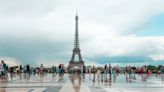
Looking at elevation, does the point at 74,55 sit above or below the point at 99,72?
above

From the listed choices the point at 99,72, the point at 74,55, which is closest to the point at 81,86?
the point at 99,72

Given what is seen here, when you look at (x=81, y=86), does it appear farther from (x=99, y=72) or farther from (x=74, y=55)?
(x=74, y=55)

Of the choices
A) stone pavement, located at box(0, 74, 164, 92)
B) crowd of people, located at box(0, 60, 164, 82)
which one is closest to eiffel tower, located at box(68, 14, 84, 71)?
crowd of people, located at box(0, 60, 164, 82)

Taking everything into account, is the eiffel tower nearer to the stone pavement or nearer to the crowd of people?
the crowd of people

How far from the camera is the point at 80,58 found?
144625mm

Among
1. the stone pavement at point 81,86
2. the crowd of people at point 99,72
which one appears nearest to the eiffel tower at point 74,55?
the crowd of people at point 99,72

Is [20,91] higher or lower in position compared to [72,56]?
lower

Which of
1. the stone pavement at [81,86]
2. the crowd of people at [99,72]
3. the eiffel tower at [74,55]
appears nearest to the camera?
the stone pavement at [81,86]

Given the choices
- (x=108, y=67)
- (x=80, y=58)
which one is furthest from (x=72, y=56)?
(x=108, y=67)

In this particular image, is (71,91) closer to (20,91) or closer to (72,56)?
(20,91)

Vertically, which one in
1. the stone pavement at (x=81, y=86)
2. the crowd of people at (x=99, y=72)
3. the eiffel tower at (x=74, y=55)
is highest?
the eiffel tower at (x=74, y=55)

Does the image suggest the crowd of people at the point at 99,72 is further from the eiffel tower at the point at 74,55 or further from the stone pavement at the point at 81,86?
the eiffel tower at the point at 74,55

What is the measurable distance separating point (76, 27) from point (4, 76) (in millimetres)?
100643

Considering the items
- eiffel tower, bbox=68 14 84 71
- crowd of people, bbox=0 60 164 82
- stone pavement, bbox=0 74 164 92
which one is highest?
eiffel tower, bbox=68 14 84 71
